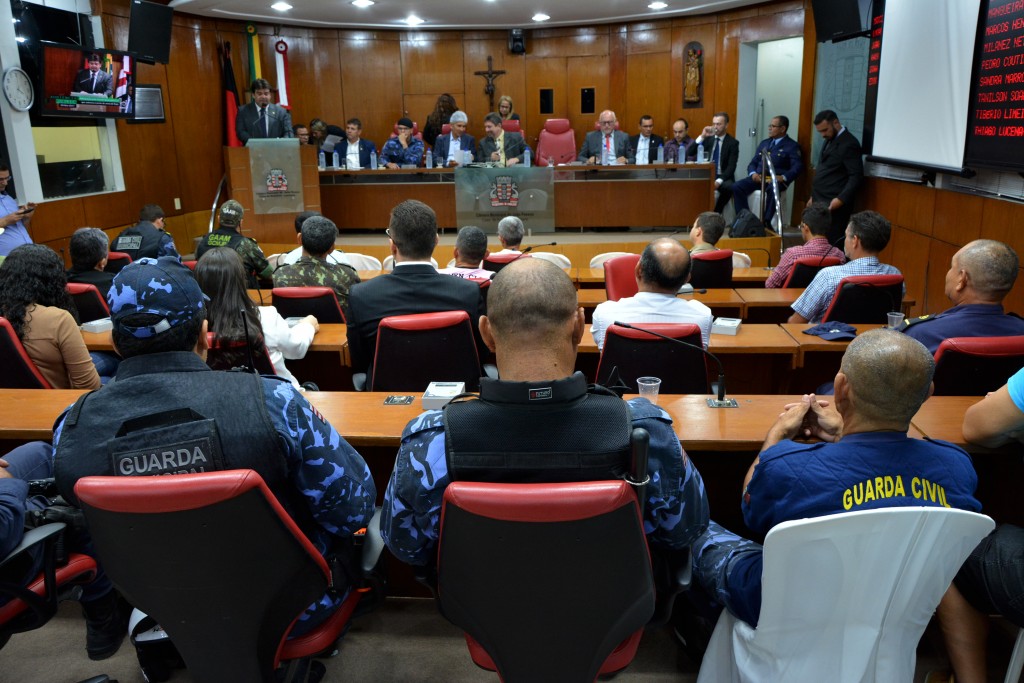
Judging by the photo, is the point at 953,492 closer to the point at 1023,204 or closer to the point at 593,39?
the point at 1023,204

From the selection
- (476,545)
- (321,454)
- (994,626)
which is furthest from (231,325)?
(994,626)

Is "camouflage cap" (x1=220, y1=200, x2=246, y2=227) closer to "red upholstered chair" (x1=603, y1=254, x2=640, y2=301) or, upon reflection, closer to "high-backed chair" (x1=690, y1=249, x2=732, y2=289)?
"red upholstered chair" (x1=603, y1=254, x2=640, y2=301)

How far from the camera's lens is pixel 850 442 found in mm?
1591

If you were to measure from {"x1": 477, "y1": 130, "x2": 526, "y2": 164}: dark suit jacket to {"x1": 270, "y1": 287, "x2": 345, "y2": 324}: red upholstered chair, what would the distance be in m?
5.86

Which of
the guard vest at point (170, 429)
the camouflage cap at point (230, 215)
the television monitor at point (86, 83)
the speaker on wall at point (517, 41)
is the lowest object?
the guard vest at point (170, 429)

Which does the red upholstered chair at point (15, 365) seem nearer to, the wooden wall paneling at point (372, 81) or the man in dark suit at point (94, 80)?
the man in dark suit at point (94, 80)

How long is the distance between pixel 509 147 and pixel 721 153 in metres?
2.54

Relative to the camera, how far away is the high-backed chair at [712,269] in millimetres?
4750

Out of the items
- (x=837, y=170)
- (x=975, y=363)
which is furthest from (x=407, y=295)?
(x=837, y=170)

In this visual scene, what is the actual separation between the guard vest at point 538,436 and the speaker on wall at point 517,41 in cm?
1049

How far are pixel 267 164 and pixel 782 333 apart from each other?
6941mm

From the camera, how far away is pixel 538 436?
1.34 m

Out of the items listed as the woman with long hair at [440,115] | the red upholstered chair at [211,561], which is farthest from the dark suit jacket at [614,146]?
the red upholstered chair at [211,561]

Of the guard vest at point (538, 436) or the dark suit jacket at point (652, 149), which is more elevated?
the dark suit jacket at point (652, 149)
